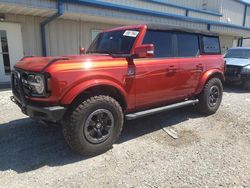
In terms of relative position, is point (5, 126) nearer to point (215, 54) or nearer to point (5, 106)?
point (5, 106)

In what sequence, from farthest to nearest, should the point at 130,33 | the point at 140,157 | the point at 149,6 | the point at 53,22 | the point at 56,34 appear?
the point at 149,6, the point at 56,34, the point at 53,22, the point at 130,33, the point at 140,157

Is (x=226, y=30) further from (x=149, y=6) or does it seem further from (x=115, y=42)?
(x=115, y=42)

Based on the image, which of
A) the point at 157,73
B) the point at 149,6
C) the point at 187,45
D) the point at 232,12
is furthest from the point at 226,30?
the point at 157,73

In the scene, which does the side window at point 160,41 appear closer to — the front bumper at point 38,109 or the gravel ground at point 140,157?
the gravel ground at point 140,157

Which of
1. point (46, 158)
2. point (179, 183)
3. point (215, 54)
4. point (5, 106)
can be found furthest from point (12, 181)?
point (215, 54)

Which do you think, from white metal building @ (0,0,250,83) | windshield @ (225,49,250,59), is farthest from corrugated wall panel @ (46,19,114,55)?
windshield @ (225,49,250,59)

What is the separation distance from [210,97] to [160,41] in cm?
204

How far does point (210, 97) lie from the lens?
5492 mm

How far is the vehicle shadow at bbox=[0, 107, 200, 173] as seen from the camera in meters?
3.33

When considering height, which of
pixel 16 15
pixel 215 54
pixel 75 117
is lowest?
pixel 75 117

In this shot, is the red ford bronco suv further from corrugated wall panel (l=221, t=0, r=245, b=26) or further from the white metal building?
corrugated wall panel (l=221, t=0, r=245, b=26)

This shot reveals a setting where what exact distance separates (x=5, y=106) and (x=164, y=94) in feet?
14.0

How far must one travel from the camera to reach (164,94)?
14.6 feet


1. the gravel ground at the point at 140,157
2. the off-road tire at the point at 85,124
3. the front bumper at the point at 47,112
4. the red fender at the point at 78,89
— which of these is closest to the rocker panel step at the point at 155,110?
the off-road tire at the point at 85,124
